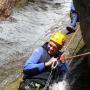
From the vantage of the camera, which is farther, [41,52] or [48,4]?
[48,4]

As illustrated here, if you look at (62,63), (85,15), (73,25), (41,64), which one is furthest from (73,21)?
(41,64)

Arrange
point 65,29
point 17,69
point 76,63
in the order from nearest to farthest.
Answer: point 76,63 → point 17,69 → point 65,29

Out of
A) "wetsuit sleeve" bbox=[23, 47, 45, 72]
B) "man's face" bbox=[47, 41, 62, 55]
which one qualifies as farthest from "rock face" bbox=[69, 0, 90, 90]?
"wetsuit sleeve" bbox=[23, 47, 45, 72]

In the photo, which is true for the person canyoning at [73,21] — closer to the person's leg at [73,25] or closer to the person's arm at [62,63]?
the person's leg at [73,25]

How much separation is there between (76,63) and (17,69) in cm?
213

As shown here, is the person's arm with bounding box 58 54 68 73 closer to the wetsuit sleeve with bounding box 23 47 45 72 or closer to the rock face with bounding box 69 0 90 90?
the wetsuit sleeve with bounding box 23 47 45 72

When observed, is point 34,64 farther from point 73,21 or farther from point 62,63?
point 73,21

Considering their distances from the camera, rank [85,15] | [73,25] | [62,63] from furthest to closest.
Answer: [73,25]
[62,63]
[85,15]

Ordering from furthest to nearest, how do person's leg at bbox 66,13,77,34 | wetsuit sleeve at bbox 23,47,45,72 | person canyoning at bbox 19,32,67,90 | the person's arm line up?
person's leg at bbox 66,13,77,34
the person's arm
person canyoning at bbox 19,32,67,90
wetsuit sleeve at bbox 23,47,45,72

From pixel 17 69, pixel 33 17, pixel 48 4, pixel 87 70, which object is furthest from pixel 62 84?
pixel 48 4

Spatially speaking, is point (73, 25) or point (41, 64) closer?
point (41, 64)

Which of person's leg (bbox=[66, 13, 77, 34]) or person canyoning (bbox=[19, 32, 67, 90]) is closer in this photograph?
person canyoning (bbox=[19, 32, 67, 90])

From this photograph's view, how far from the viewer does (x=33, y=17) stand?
17875 mm

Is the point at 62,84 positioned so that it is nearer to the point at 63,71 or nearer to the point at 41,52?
the point at 63,71
